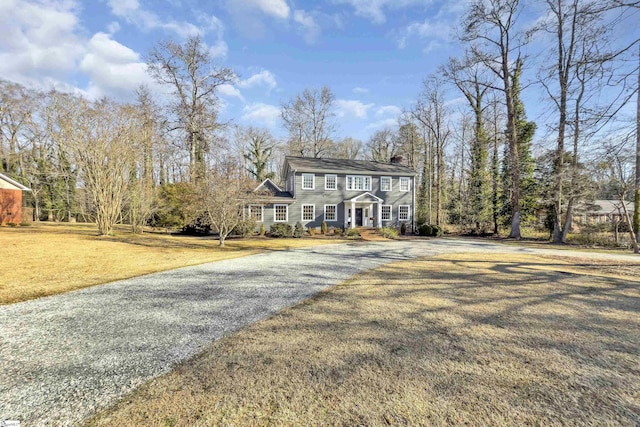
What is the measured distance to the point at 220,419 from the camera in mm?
2240

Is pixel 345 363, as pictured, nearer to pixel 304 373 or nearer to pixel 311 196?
pixel 304 373

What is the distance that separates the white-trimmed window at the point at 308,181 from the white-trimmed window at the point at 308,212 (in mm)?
1617

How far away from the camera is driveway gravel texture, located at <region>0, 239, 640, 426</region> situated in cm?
257

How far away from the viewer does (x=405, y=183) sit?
25.5 meters

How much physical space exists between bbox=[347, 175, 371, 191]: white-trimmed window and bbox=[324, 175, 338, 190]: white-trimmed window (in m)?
1.23

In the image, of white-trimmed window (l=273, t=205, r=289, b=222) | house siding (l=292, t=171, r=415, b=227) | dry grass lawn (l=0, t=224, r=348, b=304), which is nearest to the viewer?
dry grass lawn (l=0, t=224, r=348, b=304)

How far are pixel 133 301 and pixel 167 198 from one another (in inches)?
754

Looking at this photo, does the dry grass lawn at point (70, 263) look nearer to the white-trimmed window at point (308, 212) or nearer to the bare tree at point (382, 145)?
the white-trimmed window at point (308, 212)

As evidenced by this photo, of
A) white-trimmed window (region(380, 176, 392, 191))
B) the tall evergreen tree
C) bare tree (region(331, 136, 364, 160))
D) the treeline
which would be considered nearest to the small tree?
the treeline

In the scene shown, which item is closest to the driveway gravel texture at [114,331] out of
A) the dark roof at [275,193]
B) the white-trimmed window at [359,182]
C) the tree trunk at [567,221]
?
the dark roof at [275,193]

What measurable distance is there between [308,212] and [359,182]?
543 cm

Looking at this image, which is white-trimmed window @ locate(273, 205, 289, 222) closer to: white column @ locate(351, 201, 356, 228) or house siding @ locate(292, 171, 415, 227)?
house siding @ locate(292, 171, 415, 227)

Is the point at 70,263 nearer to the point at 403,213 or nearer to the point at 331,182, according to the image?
the point at 331,182

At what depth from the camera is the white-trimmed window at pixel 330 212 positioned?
23.6m
